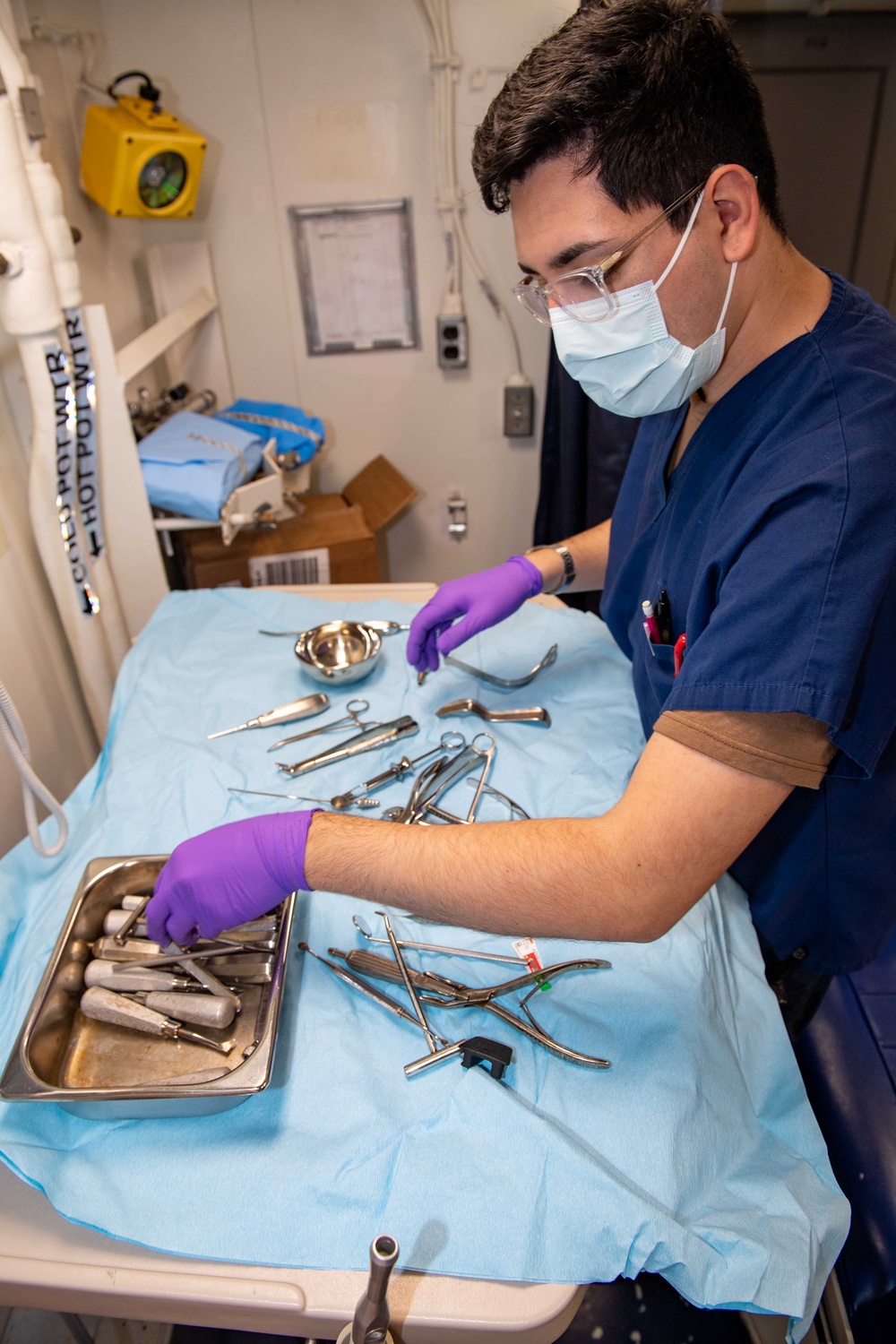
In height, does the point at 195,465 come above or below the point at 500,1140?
above

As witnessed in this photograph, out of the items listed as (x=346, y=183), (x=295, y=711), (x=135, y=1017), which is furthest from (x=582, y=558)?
(x=346, y=183)

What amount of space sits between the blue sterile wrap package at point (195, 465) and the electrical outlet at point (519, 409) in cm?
93

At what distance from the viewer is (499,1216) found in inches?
30.6

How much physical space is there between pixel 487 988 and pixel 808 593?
1.84 ft

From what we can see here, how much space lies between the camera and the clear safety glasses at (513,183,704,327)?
0.86m

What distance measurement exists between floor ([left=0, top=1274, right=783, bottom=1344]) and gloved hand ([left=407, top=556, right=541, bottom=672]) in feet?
3.74

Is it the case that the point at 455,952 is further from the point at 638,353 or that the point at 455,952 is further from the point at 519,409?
the point at 519,409

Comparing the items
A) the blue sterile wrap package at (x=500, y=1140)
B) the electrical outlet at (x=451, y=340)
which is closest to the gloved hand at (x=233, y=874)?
the blue sterile wrap package at (x=500, y=1140)

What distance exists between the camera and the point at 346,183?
2.46 metres

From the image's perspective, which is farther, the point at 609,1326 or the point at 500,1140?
the point at 609,1326

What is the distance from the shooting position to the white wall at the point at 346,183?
7.47 feet

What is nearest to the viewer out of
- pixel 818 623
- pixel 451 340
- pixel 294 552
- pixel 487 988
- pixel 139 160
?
pixel 818 623

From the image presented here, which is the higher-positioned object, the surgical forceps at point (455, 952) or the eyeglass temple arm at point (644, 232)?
the eyeglass temple arm at point (644, 232)

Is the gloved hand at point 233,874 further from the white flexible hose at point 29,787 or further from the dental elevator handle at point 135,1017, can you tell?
the white flexible hose at point 29,787
